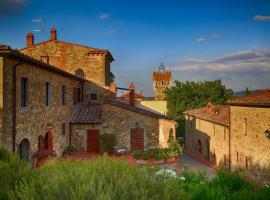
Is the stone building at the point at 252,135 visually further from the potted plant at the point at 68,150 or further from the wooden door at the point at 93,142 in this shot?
the potted plant at the point at 68,150

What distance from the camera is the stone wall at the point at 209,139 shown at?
26156 millimetres

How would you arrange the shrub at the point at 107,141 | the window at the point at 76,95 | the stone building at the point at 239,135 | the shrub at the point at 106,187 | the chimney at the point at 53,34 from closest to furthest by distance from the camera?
the shrub at the point at 106,187 → the stone building at the point at 239,135 → the shrub at the point at 107,141 → the window at the point at 76,95 → the chimney at the point at 53,34

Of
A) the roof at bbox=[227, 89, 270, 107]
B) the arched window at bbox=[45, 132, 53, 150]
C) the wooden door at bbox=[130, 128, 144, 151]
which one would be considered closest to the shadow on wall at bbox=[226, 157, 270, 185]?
the roof at bbox=[227, 89, 270, 107]

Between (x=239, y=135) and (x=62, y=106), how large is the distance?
493 inches

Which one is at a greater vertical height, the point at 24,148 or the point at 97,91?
the point at 97,91

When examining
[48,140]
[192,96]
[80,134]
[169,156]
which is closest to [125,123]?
[80,134]

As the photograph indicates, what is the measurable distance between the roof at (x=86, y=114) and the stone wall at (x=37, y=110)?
0.53 meters

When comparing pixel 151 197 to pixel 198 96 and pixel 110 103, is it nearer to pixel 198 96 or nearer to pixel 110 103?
pixel 110 103

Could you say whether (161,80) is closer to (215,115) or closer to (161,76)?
(161,76)

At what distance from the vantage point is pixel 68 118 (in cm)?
2269

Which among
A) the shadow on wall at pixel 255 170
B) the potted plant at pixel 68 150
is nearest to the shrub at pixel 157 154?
the shadow on wall at pixel 255 170

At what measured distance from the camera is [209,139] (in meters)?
30.1

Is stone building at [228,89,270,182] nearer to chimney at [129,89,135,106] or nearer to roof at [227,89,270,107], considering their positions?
roof at [227,89,270,107]

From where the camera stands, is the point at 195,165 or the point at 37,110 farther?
the point at 195,165
